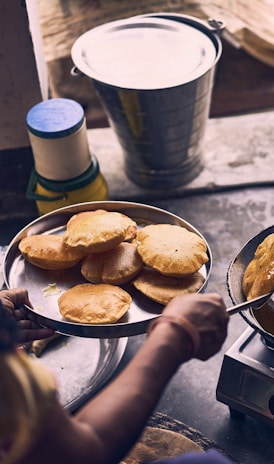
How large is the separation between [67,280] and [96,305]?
21cm

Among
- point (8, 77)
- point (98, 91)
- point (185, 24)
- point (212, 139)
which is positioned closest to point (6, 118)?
point (8, 77)

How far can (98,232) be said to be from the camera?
5.94 feet

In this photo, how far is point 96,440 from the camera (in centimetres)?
111

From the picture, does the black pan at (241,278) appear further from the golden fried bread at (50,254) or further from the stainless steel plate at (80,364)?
the stainless steel plate at (80,364)

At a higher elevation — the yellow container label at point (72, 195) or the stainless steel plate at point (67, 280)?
the stainless steel plate at point (67, 280)

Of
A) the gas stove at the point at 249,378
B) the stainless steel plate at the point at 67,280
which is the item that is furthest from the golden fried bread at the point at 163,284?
the gas stove at the point at 249,378

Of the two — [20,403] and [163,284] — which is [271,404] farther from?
[20,403]

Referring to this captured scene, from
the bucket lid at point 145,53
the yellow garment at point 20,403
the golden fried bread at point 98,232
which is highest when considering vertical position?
the yellow garment at point 20,403

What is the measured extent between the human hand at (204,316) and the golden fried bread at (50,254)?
0.60 meters

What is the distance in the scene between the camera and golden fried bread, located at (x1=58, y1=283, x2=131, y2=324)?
1733 millimetres

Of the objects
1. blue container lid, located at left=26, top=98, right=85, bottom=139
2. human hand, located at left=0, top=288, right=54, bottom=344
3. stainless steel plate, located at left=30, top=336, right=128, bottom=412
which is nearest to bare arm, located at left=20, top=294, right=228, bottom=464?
human hand, located at left=0, top=288, right=54, bottom=344

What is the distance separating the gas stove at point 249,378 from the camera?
1896 mm

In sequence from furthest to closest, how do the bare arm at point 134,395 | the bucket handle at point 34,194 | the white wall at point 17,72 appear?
the bucket handle at point 34,194
the white wall at point 17,72
the bare arm at point 134,395

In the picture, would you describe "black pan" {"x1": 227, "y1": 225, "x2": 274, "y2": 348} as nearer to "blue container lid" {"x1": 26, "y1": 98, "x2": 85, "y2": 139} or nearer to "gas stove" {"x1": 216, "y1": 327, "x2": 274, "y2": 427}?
"gas stove" {"x1": 216, "y1": 327, "x2": 274, "y2": 427}
